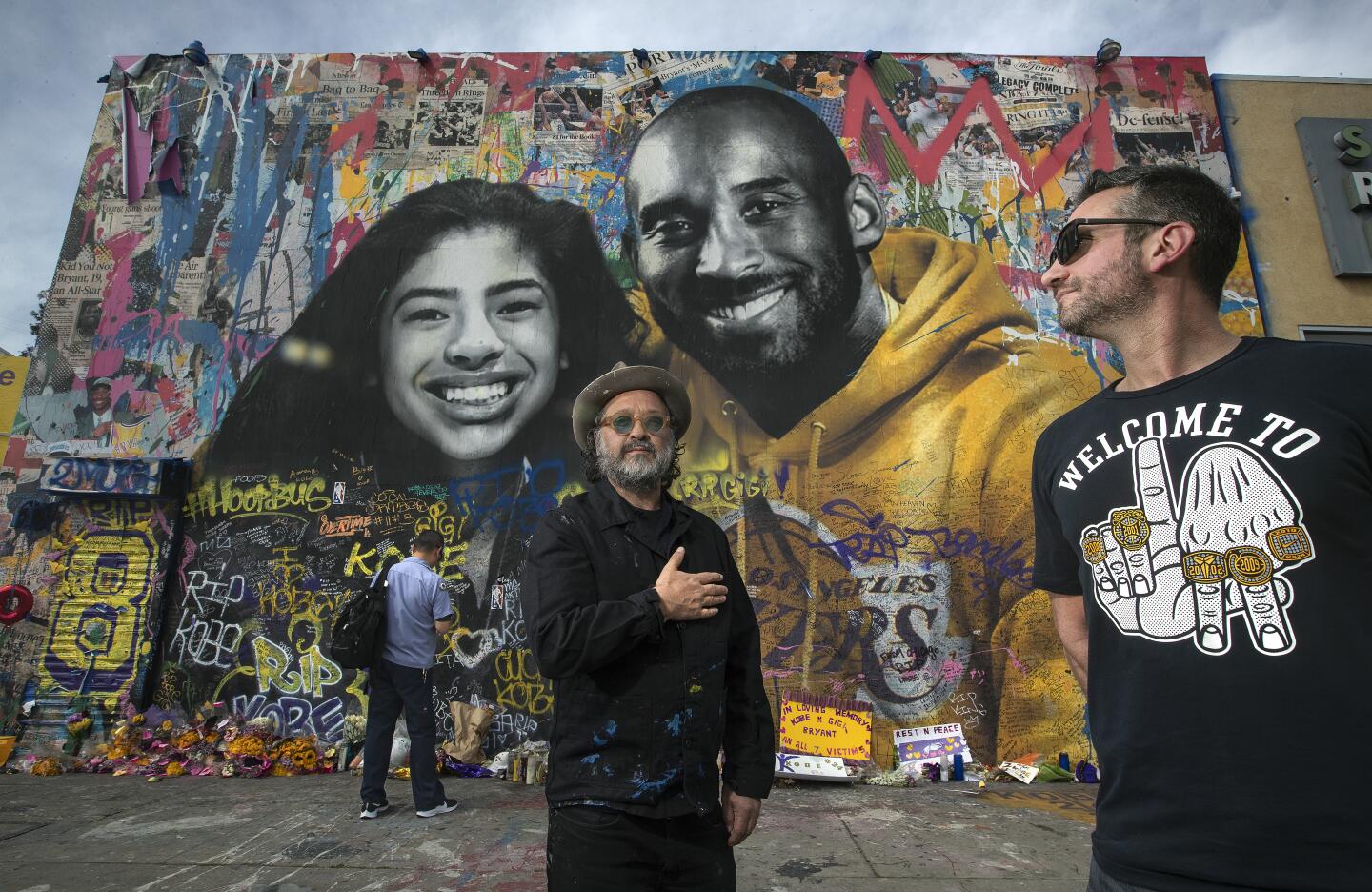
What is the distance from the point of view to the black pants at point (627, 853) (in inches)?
68.2

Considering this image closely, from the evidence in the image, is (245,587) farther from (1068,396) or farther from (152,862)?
(1068,396)

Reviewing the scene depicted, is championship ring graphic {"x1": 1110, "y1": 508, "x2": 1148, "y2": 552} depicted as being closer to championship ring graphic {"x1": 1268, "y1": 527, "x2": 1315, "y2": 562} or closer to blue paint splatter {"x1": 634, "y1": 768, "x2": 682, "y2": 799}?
championship ring graphic {"x1": 1268, "y1": 527, "x2": 1315, "y2": 562}

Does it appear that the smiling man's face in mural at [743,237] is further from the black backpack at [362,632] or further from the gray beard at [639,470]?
the gray beard at [639,470]

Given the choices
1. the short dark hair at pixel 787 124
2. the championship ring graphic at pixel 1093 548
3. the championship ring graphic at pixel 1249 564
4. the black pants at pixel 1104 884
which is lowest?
the black pants at pixel 1104 884

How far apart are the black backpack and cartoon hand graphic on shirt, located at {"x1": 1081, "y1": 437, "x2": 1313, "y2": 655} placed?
15.4ft

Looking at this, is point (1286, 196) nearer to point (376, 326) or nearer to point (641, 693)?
point (641, 693)

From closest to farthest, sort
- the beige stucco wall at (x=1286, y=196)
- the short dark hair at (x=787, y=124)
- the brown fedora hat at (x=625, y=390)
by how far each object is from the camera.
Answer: the brown fedora hat at (x=625, y=390)
the beige stucco wall at (x=1286, y=196)
the short dark hair at (x=787, y=124)

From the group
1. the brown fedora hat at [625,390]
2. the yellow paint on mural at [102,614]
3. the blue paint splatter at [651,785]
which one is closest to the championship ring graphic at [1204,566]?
the blue paint splatter at [651,785]

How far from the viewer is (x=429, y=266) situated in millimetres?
7695

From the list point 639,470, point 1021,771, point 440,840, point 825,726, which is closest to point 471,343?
point 440,840

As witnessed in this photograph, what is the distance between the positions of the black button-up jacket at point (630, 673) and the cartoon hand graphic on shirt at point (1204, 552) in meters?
1.04

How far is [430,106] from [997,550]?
8069 mm

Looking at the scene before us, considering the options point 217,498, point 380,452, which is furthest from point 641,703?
point 217,498

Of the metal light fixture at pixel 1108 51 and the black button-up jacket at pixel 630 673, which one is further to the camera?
the metal light fixture at pixel 1108 51
